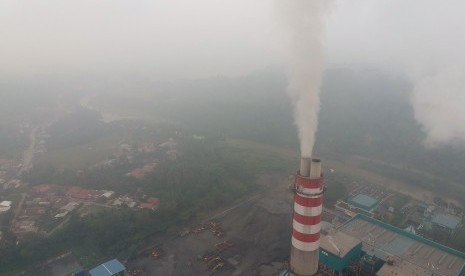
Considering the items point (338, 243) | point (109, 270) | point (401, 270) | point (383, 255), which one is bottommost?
point (109, 270)

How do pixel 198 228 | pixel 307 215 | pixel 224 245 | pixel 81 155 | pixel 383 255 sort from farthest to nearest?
pixel 81 155, pixel 198 228, pixel 224 245, pixel 383 255, pixel 307 215

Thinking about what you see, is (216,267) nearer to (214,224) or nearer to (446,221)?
(214,224)

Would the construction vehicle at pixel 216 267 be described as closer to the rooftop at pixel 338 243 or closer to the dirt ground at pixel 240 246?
the dirt ground at pixel 240 246

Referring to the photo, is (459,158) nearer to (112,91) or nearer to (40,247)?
(40,247)

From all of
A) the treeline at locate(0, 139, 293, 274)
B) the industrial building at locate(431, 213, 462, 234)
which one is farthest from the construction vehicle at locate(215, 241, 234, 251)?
the industrial building at locate(431, 213, 462, 234)

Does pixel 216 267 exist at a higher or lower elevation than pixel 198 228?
higher

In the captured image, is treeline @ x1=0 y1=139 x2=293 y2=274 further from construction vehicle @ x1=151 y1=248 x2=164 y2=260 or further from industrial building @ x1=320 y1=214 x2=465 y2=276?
industrial building @ x1=320 y1=214 x2=465 y2=276

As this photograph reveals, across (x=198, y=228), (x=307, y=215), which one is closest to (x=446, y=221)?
(x=198, y=228)
